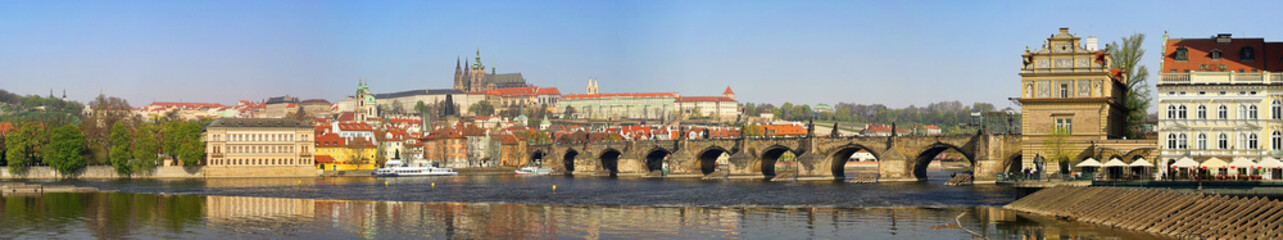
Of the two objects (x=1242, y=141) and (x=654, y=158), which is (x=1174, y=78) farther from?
(x=654, y=158)

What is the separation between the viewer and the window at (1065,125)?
240ft

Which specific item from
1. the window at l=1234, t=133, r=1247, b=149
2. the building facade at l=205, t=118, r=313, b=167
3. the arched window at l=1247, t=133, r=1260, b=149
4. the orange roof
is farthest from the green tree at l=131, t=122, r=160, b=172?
the arched window at l=1247, t=133, r=1260, b=149

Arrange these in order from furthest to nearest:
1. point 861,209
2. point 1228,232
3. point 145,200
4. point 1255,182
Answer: point 145,200
point 861,209
point 1255,182
point 1228,232

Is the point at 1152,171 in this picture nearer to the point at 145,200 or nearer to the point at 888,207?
the point at 888,207

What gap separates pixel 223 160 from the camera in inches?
4579

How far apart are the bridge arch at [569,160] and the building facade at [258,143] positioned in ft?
100

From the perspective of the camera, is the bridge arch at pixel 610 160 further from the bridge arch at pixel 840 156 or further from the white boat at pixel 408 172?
the bridge arch at pixel 840 156

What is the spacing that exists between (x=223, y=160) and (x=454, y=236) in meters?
78.9

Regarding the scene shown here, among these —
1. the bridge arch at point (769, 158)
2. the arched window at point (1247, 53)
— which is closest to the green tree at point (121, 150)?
the bridge arch at point (769, 158)

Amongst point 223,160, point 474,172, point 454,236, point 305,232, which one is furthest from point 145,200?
point 474,172

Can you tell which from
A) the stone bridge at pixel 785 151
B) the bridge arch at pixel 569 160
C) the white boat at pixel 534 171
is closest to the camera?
the stone bridge at pixel 785 151

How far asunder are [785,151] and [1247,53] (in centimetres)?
4888

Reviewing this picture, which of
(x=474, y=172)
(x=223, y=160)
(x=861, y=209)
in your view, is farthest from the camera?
(x=474, y=172)

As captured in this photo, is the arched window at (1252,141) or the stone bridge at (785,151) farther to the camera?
the stone bridge at (785,151)
